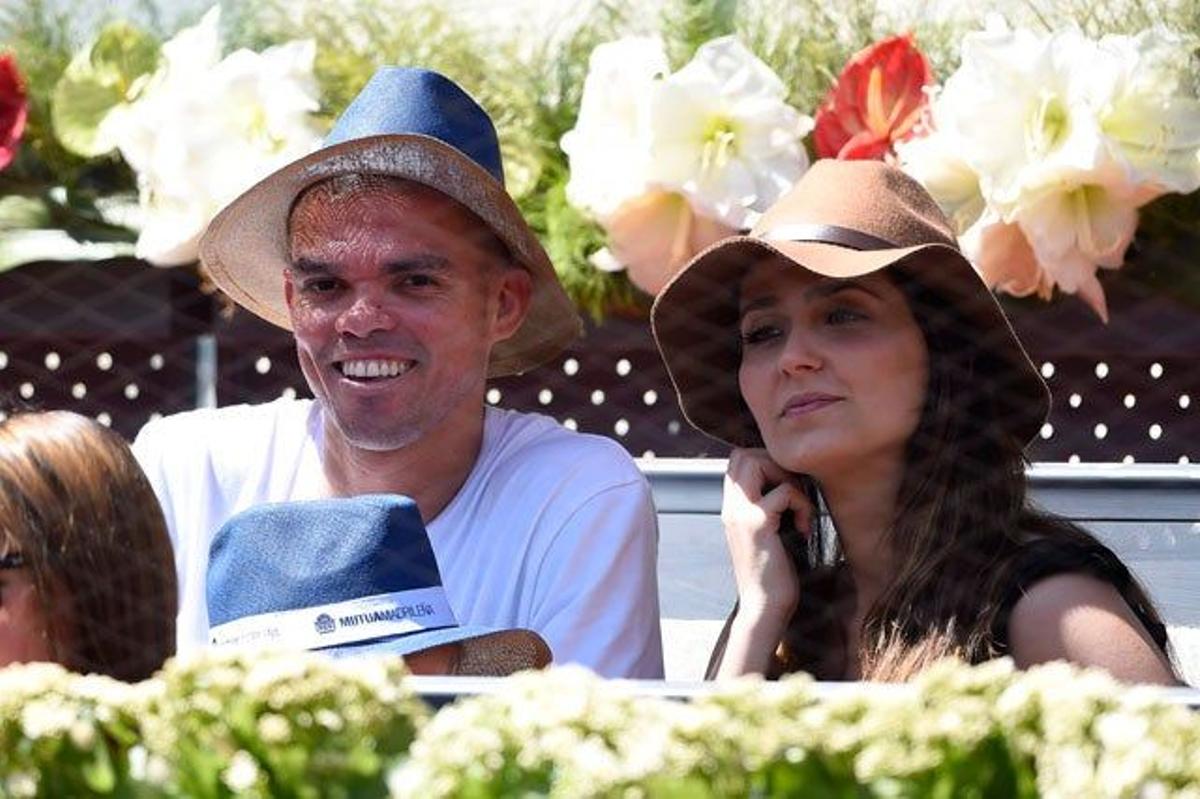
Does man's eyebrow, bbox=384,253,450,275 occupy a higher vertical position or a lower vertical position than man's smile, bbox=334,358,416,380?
higher

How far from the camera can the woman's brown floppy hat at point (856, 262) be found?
1.07 metres

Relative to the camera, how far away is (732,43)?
1.17 metres

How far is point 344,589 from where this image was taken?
3.07ft

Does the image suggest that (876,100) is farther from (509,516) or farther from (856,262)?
(509,516)

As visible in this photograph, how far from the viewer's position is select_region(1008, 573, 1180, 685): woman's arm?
974mm

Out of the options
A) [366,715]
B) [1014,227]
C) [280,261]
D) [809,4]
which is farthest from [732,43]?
[366,715]

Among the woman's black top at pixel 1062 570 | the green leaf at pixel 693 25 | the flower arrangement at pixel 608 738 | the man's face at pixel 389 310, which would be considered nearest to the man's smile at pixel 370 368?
the man's face at pixel 389 310

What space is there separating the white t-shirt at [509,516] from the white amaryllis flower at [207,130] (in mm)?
111

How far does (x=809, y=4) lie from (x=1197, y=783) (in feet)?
2.56

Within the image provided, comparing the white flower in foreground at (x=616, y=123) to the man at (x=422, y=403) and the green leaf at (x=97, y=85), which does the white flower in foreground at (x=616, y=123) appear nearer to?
the man at (x=422, y=403)

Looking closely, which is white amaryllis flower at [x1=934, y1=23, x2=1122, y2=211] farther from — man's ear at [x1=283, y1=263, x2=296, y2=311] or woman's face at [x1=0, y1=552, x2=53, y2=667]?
woman's face at [x1=0, y1=552, x2=53, y2=667]

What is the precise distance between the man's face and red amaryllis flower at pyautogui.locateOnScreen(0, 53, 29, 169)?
0.20m

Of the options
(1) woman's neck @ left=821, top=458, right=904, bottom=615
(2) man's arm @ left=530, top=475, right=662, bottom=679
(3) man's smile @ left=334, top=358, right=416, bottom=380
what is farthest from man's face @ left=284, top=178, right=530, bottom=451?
(1) woman's neck @ left=821, top=458, right=904, bottom=615

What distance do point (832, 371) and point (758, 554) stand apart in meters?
0.11
